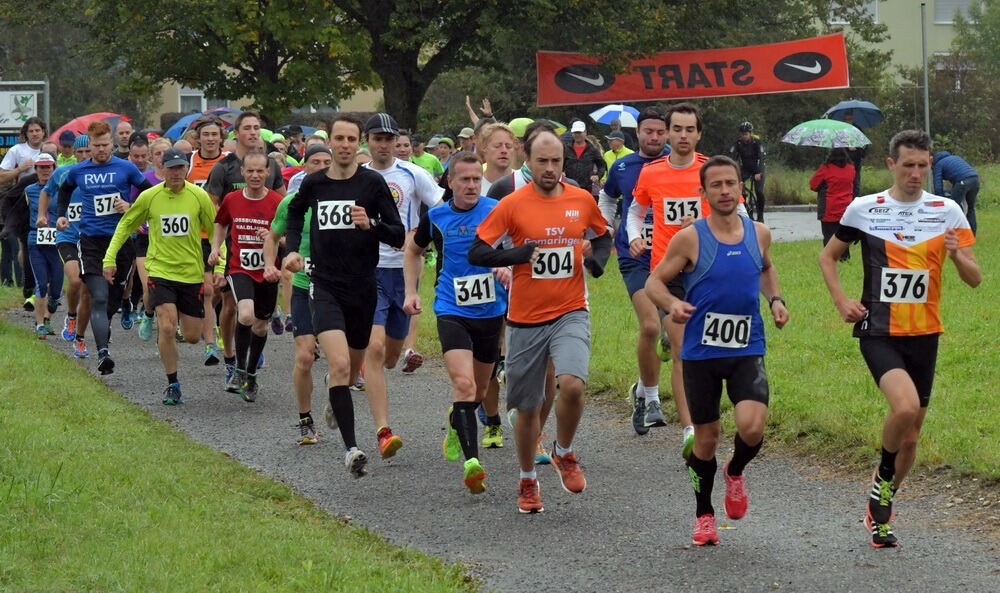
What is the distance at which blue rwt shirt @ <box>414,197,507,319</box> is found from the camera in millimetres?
8727

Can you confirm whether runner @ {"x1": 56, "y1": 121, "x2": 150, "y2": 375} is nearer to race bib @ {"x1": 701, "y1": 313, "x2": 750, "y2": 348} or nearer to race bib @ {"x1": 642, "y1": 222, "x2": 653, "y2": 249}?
race bib @ {"x1": 642, "y1": 222, "x2": 653, "y2": 249}

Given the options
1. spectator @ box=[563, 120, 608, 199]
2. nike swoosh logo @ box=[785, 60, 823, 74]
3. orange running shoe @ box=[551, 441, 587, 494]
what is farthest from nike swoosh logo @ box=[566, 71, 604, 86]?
orange running shoe @ box=[551, 441, 587, 494]

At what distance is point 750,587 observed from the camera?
20.5 feet

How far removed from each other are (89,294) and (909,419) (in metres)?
9.48

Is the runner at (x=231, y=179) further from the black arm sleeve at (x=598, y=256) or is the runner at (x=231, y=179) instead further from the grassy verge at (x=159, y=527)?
the black arm sleeve at (x=598, y=256)

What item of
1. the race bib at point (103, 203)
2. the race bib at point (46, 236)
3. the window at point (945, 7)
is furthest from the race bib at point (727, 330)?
the window at point (945, 7)

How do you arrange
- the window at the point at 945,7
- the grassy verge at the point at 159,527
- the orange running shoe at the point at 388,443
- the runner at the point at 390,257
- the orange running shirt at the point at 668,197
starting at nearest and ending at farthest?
the grassy verge at the point at 159,527, the orange running shoe at the point at 388,443, the orange running shirt at the point at 668,197, the runner at the point at 390,257, the window at the point at 945,7

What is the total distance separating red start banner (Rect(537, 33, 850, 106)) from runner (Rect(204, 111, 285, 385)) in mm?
19100

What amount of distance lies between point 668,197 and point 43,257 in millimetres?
10478

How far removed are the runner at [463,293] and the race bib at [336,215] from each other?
0.43m

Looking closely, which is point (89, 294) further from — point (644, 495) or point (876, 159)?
point (876, 159)

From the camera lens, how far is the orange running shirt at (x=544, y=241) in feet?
25.8

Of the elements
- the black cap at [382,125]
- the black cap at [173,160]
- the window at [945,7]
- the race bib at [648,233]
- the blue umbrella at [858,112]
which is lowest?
the race bib at [648,233]

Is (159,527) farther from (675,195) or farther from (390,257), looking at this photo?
(675,195)
